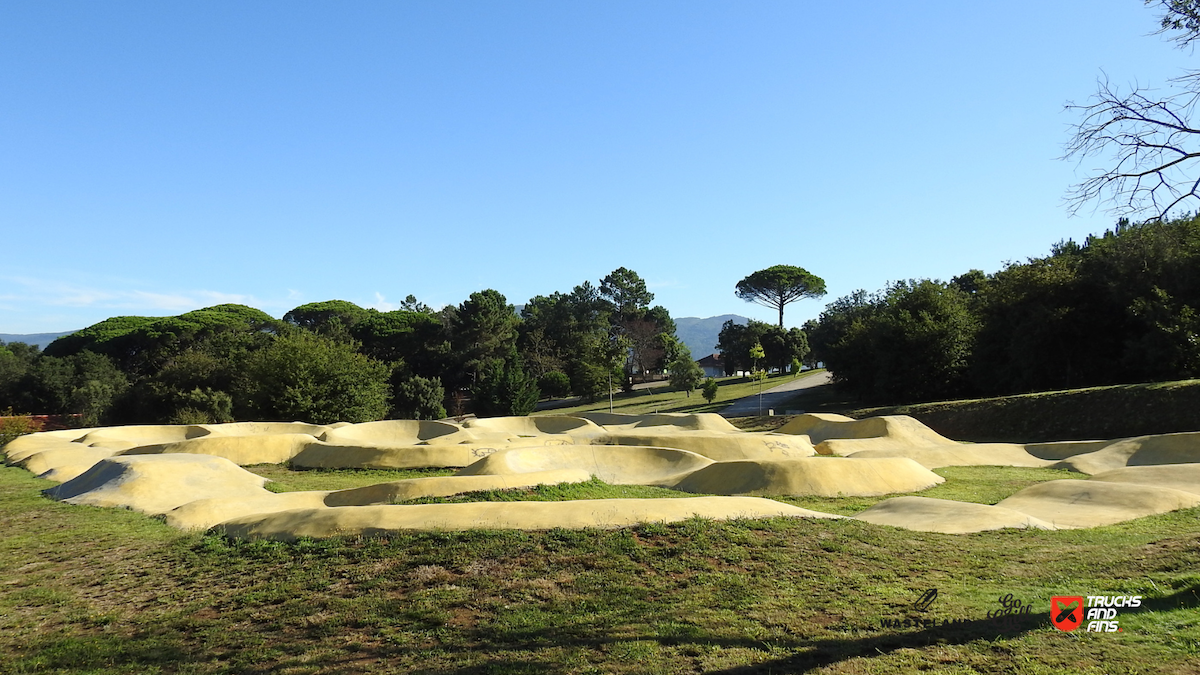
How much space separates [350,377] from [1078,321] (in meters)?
34.0

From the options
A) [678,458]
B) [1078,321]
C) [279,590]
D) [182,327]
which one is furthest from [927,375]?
[182,327]

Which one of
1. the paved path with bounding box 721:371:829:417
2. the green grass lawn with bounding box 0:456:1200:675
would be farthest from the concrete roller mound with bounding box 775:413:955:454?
the green grass lawn with bounding box 0:456:1200:675

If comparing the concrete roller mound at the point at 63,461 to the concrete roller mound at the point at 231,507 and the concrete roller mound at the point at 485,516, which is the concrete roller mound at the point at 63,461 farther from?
the concrete roller mound at the point at 485,516

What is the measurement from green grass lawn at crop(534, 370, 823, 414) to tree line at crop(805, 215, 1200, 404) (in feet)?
28.0

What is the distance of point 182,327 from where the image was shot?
196 ft

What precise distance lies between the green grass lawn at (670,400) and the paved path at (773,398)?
871 mm

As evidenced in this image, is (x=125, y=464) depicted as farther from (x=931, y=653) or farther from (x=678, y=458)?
(x=931, y=653)

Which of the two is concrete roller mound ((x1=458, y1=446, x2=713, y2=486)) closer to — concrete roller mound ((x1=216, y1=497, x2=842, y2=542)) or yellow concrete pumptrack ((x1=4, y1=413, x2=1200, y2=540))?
yellow concrete pumptrack ((x1=4, y1=413, x2=1200, y2=540))

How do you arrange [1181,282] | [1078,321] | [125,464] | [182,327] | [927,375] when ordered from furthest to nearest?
[182,327] → [927,375] → [1078,321] → [1181,282] → [125,464]

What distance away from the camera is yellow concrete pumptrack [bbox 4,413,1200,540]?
9.51 m

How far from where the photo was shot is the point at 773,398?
158 feet

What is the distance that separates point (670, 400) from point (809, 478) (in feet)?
124

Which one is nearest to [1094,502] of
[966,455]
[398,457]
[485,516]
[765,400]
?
[966,455]

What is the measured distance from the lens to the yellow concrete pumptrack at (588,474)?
31.2ft
